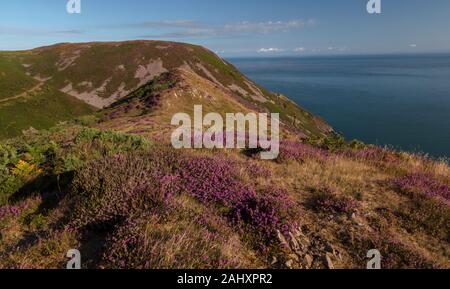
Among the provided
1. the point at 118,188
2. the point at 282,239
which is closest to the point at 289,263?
the point at 282,239

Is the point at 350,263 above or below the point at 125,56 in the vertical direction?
below

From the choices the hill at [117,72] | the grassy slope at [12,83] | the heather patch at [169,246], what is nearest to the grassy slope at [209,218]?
the heather patch at [169,246]

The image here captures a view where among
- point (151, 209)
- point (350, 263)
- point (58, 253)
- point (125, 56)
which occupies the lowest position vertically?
point (350, 263)

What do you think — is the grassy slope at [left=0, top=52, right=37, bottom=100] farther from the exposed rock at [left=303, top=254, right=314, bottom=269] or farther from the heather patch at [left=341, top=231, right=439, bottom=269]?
the heather patch at [left=341, top=231, right=439, bottom=269]

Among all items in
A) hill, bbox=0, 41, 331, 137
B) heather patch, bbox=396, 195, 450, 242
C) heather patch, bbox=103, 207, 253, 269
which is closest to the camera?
heather patch, bbox=103, 207, 253, 269

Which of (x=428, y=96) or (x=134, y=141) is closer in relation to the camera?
(x=134, y=141)

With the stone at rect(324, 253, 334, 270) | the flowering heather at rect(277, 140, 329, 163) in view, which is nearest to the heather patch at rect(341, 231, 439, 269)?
the stone at rect(324, 253, 334, 270)

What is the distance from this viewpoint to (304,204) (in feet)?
25.7

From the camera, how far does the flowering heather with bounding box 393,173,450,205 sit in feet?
28.3

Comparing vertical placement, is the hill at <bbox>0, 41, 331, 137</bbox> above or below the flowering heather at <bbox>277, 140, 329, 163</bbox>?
above

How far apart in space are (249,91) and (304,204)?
113 m

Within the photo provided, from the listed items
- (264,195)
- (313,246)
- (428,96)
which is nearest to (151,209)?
(264,195)
